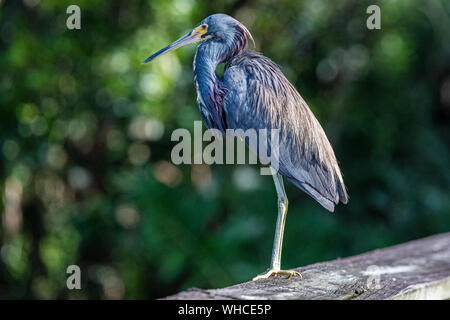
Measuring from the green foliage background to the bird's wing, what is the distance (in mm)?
1848

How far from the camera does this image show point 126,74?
4605 mm

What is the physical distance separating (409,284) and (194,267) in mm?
2956

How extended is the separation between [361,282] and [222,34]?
1.19 meters

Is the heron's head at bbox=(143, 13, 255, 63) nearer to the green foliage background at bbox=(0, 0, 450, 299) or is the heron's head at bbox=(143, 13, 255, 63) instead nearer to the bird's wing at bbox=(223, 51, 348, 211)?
the bird's wing at bbox=(223, 51, 348, 211)

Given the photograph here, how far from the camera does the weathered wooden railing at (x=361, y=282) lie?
217cm

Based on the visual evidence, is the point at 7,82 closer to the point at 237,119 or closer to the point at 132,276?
the point at 132,276

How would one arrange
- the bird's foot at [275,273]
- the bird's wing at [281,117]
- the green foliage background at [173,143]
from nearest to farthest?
the bird's foot at [275,273], the bird's wing at [281,117], the green foliage background at [173,143]

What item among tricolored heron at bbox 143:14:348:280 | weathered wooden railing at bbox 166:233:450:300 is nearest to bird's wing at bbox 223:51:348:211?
tricolored heron at bbox 143:14:348:280

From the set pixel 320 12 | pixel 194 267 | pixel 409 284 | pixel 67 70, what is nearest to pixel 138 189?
pixel 194 267

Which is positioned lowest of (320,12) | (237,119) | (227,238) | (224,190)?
(227,238)

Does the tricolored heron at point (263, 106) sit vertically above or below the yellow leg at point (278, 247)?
above

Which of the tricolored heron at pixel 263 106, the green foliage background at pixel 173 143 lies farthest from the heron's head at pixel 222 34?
the green foliage background at pixel 173 143

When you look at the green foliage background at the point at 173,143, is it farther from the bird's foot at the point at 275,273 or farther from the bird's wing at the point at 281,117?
the bird's foot at the point at 275,273

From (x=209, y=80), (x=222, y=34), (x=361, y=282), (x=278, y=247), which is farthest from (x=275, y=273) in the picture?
(x=222, y=34)
